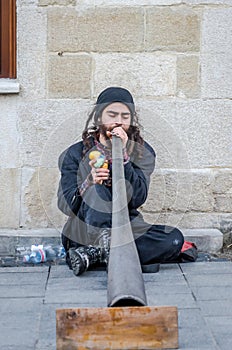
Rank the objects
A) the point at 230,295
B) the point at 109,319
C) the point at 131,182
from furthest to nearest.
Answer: the point at 131,182 < the point at 230,295 < the point at 109,319

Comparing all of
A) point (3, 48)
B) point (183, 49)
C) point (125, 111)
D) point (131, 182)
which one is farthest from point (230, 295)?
point (3, 48)

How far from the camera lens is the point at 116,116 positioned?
4.19 meters

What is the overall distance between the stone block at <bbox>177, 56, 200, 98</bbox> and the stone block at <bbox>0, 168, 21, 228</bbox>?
1.17 metres

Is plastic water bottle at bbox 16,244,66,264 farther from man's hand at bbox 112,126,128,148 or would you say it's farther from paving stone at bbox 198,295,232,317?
paving stone at bbox 198,295,232,317

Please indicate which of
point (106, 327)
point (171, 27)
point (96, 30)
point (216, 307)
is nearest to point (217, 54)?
point (171, 27)

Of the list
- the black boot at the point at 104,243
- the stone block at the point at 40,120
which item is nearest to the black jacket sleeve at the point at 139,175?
the black boot at the point at 104,243

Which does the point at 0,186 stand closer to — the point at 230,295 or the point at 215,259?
the point at 215,259

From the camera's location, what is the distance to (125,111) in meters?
4.21

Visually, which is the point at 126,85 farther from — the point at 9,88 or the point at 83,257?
the point at 83,257

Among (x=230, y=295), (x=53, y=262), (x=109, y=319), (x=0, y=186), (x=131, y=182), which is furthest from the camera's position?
(x=0, y=186)

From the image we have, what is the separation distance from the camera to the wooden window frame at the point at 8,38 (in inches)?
190

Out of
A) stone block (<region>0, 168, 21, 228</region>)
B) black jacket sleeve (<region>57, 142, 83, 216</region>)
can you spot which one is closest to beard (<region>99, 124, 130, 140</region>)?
black jacket sleeve (<region>57, 142, 83, 216</region>)

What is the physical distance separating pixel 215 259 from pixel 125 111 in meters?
1.08

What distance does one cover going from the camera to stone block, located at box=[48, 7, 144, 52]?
15.4ft
